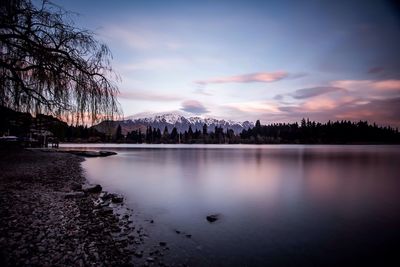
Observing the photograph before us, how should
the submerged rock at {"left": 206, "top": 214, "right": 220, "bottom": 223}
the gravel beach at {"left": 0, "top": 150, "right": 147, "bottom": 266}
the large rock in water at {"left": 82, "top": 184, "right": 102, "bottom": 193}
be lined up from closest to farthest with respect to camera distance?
the gravel beach at {"left": 0, "top": 150, "right": 147, "bottom": 266} < the submerged rock at {"left": 206, "top": 214, "right": 220, "bottom": 223} < the large rock in water at {"left": 82, "top": 184, "right": 102, "bottom": 193}

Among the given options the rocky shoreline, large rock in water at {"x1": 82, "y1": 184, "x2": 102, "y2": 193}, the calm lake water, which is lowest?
the calm lake water

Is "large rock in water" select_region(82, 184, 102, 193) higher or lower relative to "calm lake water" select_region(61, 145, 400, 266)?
higher

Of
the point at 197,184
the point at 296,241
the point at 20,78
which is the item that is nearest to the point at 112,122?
the point at 20,78

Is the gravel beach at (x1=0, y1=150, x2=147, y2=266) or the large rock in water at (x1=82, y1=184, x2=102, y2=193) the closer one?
the gravel beach at (x1=0, y1=150, x2=147, y2=266)

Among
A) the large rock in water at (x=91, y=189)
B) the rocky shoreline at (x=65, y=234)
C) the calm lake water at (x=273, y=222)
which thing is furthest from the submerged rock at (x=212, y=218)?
the large rock in water at (x=91, y=189)

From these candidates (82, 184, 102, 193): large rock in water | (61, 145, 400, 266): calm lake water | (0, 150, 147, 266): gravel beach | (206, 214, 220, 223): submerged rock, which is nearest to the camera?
(0, 150, 147, 266): gravel beach


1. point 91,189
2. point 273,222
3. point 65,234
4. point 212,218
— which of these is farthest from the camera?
point 91,189

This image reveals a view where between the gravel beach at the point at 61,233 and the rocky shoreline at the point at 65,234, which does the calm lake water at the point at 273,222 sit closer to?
the rocky shoreline at the point at 65,234

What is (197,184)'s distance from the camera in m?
25.2

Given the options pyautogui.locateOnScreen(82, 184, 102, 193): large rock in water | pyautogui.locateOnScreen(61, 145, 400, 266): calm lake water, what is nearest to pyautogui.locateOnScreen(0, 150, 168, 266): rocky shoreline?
pyautogui.locateOnScreen(61, 145, 400, 266): calm lake water

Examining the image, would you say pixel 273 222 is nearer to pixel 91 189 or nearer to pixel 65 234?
pixel 65 234

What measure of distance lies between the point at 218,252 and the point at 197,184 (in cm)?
1653

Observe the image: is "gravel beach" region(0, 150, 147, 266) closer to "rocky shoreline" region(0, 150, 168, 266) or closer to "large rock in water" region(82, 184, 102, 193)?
"rocky shoreline" region(0, 150, 168, 266)

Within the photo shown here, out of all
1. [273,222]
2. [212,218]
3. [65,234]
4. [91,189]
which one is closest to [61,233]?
[65,234]
